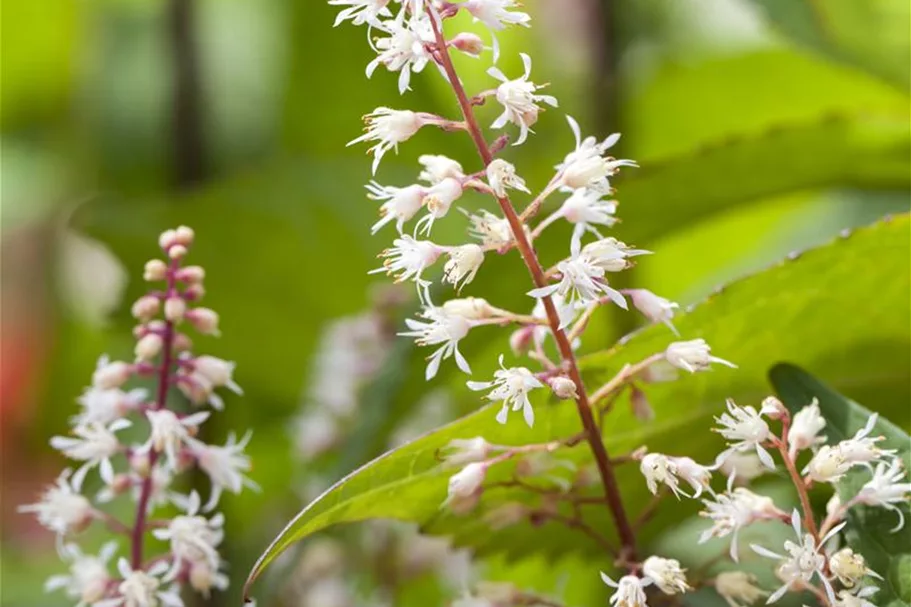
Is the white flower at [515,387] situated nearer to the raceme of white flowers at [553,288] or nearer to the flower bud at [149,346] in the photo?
the raceme of white flowers at [553,288]

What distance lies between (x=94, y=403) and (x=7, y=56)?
32.1 inches

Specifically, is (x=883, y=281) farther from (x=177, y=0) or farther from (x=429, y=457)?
(x=177, y=0)

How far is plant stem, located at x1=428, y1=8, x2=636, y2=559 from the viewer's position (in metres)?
0.32

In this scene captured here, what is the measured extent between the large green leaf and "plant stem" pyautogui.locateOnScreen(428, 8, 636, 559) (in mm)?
35

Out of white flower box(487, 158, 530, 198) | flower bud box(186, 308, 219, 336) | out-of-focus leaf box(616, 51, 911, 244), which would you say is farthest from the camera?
out-of-focus leaf box(616, 51, 911, 244)

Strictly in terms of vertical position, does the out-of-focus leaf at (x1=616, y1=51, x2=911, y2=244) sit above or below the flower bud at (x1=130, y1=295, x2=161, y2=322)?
below

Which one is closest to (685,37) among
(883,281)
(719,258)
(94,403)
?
(719,258)

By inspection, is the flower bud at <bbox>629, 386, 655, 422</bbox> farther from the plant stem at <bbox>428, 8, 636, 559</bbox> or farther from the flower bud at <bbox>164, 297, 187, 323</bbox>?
the flower bud at <bbox>164, 297, 187, 323</bbox>

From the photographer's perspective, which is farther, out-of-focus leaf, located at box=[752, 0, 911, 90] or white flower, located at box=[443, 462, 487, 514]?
out-of-focus leaf, located at box=[752, 0, 911, 90]

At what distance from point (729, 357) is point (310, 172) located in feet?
1.37

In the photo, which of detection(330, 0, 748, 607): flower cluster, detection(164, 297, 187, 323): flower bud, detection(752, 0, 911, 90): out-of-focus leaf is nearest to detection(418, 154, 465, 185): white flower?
detection(330, 0, 748, 607): flower cluster

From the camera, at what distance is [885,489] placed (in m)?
0.33

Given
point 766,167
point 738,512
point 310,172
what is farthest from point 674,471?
point 310,172

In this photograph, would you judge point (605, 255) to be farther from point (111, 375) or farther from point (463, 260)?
point (111, 375)
